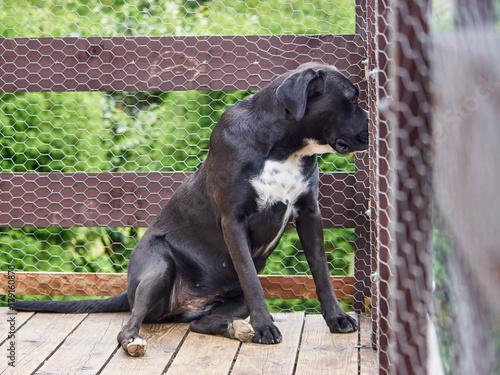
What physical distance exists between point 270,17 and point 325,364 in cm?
226

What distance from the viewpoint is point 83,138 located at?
3945 mm

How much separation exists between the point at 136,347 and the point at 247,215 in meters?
0.68

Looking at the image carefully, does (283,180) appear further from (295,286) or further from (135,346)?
(135,346)

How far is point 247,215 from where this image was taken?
274cm

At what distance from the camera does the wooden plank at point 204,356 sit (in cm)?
240

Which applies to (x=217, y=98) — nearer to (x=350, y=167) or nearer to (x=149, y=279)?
(x=350, y=167)

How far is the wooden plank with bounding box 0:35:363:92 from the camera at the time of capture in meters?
3.18

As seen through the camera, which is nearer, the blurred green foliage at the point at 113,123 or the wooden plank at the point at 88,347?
the wooden plank at the point at 88,347

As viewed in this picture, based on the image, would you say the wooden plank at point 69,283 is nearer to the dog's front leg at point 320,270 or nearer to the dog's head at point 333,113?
the dog's front leg at point 320,270

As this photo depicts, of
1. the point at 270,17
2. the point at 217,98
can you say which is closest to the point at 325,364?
the point at 217,98

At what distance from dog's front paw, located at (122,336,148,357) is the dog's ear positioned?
41.1 inches

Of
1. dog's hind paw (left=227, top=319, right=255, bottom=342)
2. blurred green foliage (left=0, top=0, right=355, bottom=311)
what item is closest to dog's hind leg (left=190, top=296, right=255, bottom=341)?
dog's hind paw (left=227, top=319, right=255, bottom=342)

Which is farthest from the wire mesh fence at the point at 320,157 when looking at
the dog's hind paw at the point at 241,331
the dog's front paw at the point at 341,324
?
the dog's hind paw at the point at 241,331

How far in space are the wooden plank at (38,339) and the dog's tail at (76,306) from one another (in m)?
0.03
